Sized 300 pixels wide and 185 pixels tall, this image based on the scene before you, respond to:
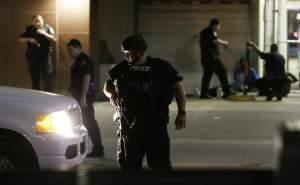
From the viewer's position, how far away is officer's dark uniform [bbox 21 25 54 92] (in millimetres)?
14117

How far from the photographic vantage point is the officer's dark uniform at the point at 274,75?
51.2 feet

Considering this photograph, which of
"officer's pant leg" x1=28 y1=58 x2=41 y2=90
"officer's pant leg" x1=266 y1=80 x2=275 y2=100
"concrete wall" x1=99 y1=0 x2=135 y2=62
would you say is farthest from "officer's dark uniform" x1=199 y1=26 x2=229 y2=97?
"officer's pant leg" x1=28 y1=58 x2=41 y2=90

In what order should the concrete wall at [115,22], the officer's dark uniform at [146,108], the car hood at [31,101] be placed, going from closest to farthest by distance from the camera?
the officer's dark uniform at [146,108], the car hood at [31,101], the concrete wall at [115,22]

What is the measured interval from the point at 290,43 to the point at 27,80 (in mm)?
6792

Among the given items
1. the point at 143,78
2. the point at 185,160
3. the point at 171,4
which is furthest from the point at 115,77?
the point at 171,4

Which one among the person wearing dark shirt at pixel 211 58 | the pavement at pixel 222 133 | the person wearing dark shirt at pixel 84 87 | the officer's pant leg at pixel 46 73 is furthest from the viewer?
the person wearing dark shirt at pixel 211 58

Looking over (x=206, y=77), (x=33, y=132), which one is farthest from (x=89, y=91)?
(x=206, y=77)

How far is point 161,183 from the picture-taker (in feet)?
6.28

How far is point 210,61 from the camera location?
15992 mm

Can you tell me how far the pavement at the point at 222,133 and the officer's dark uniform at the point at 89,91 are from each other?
0.29 meters

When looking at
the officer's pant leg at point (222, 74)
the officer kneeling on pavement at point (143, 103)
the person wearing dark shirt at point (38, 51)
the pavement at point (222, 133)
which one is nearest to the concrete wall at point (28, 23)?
the person wearing dark shirt at point (38, 51)

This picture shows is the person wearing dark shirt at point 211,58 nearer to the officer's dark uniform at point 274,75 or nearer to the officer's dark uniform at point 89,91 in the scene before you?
the officer's dark uniform at point 274,75

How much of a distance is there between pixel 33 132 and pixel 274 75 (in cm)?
1007

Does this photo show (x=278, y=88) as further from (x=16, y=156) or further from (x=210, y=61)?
(x=16, y=156)
